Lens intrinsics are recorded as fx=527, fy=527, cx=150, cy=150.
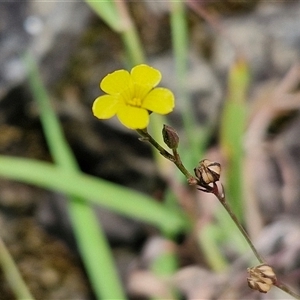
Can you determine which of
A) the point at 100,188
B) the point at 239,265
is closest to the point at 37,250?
the point at 100,188

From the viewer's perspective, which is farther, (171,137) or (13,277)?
(13,277)

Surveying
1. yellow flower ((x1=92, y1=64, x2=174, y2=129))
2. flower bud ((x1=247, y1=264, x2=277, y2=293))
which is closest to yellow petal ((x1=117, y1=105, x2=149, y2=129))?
yellow flower ((x1=92, y1=64, x2=174, y2=129))

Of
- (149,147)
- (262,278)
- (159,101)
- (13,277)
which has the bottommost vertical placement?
(262,278)

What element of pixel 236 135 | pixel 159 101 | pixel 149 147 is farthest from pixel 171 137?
pixel 149 147

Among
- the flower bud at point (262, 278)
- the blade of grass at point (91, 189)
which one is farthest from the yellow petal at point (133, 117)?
the blade of grass at point (91, 189)

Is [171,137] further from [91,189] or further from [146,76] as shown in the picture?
[91,189]

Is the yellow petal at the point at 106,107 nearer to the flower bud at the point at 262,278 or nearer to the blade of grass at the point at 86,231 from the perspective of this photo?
the flower bud at the point at 262,278
